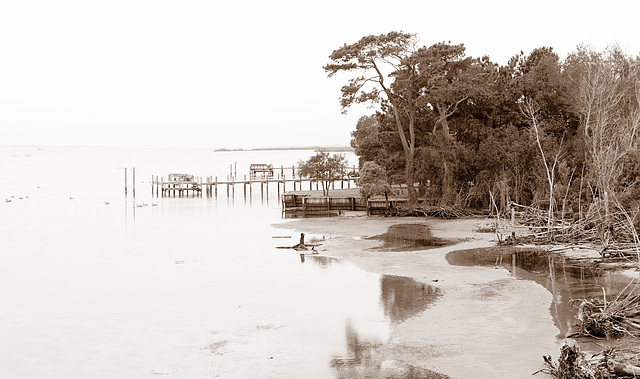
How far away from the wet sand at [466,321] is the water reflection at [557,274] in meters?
0.29

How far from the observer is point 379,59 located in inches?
1462

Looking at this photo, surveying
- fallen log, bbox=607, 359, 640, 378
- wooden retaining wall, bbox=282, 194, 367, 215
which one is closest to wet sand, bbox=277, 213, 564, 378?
fallen log, bbox=607, 359, 640, 378

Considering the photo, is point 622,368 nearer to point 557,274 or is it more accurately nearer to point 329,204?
point 557,274

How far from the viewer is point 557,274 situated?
1944 cm

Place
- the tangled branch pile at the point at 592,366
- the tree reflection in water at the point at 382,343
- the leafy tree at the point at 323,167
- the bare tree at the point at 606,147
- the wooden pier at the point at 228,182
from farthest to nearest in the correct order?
the wooden pier at the point at 228,182, the leafy tree at the point at 323,167, the bare tree at the point at 606,147, the tree reflection in water at the point at 382,343, the tangled branch pile at the point at 592,366

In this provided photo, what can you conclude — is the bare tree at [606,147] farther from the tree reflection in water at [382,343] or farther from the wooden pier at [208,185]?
the wooden pier at [208,185]

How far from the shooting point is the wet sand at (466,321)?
11.7 m

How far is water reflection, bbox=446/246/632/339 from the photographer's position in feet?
50.1

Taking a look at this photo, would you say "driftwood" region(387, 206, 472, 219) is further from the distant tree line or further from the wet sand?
the wet sand

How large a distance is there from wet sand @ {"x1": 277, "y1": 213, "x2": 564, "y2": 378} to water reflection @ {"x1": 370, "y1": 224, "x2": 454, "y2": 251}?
0.56 meters

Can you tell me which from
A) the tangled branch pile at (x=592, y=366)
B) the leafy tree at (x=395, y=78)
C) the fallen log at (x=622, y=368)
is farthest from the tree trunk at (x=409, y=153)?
the fallen log at (x=622, y=368)

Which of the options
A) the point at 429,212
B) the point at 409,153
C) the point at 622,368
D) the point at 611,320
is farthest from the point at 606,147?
the point at 409,153

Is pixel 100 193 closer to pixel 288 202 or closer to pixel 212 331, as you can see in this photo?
pixel 288 202

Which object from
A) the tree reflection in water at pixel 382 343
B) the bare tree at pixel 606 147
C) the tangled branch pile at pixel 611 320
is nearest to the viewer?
the tree reflection in water at pixel 382 343
